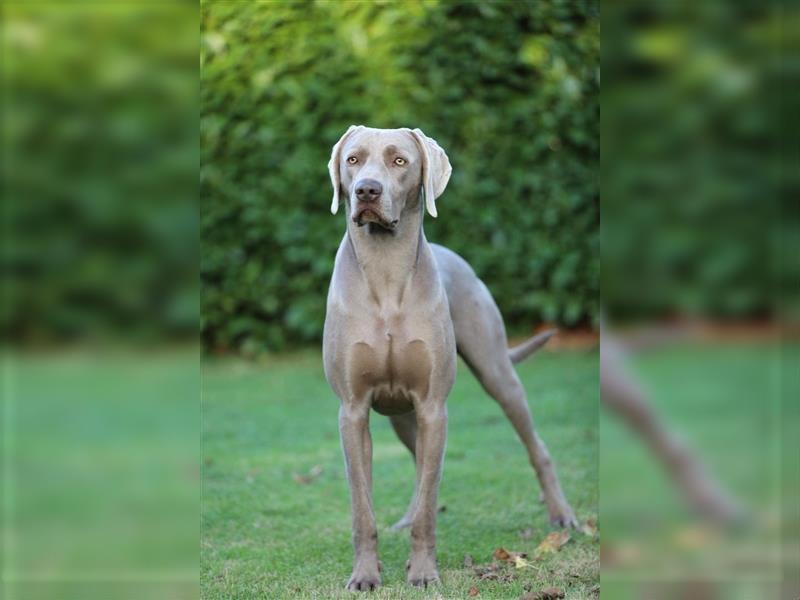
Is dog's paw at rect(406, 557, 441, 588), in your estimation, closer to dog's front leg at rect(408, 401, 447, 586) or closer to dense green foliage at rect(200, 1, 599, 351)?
dog's front leg at rect(408, 401, 447, 586)

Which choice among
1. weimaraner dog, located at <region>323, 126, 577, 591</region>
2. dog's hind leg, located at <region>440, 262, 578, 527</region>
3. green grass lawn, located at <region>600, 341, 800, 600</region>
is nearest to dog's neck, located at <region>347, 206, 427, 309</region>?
weimaraner dog, located at <region>323, 126, 577, 591</region>

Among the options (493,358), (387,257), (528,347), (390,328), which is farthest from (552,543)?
(387,257)

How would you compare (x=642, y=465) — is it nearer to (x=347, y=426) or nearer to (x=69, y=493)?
(x=347, y=426)

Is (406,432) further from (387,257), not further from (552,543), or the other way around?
(387,257)

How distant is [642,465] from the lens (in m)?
3.09

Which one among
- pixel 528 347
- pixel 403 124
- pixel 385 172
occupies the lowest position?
pixel 528 347

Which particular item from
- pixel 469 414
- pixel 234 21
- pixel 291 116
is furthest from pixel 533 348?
pixel 234 21

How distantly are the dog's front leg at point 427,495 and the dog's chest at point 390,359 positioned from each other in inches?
3.8

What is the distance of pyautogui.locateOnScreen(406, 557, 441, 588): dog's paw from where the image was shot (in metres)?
3.36

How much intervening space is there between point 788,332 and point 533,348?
4.05ft

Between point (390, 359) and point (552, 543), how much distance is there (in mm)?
934

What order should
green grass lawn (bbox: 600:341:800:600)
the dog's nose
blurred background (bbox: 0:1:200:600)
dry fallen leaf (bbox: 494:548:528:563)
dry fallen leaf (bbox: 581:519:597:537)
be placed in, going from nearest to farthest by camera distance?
blurred background (bbox: 0:1:200:600) < green grass lawn (bbox: 600:341:800:600) < the dog's nose < dry fallen leaf (bbox: 494:548:528:563) < dry fallen leaf (bbox: 581:519:597:537)

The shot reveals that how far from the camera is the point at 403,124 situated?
14.0 ft

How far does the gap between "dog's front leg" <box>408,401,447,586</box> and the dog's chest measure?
0.10 meters
